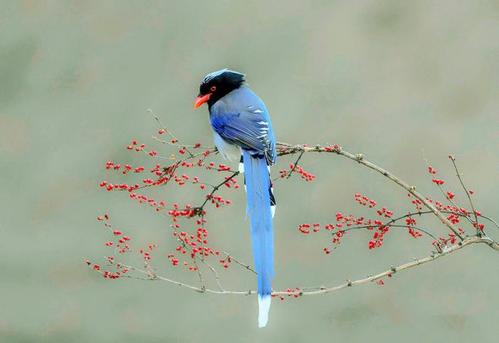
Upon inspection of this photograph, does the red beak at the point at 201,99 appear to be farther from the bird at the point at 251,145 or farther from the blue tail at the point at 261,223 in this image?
the blue tail at the point at 261,223

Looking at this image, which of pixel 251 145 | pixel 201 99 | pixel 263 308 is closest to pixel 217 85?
pixel 201 99

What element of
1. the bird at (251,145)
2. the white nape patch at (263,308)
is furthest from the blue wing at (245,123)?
the white nape patch at (263,308)

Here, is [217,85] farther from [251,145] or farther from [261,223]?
[261,223]

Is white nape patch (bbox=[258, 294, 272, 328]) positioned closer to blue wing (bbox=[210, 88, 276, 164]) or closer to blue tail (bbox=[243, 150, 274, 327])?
blue tail (bbox=[243, 150, 274, 327])

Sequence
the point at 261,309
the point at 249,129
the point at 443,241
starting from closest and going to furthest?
the point at 261,309
the point at 443,241
the point at 249,129

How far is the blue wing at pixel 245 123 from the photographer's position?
147cm

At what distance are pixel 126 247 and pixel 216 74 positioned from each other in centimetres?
41

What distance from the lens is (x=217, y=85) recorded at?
164cm

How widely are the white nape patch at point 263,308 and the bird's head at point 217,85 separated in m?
0.51

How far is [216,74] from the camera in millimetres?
1637

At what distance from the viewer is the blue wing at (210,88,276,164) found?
1466 millimetres

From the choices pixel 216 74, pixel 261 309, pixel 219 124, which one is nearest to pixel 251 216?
pixel 261 309

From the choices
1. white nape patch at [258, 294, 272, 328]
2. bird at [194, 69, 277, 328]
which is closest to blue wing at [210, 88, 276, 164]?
bird at [194, 69, 277, 328]

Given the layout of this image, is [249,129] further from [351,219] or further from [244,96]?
[351,219]
